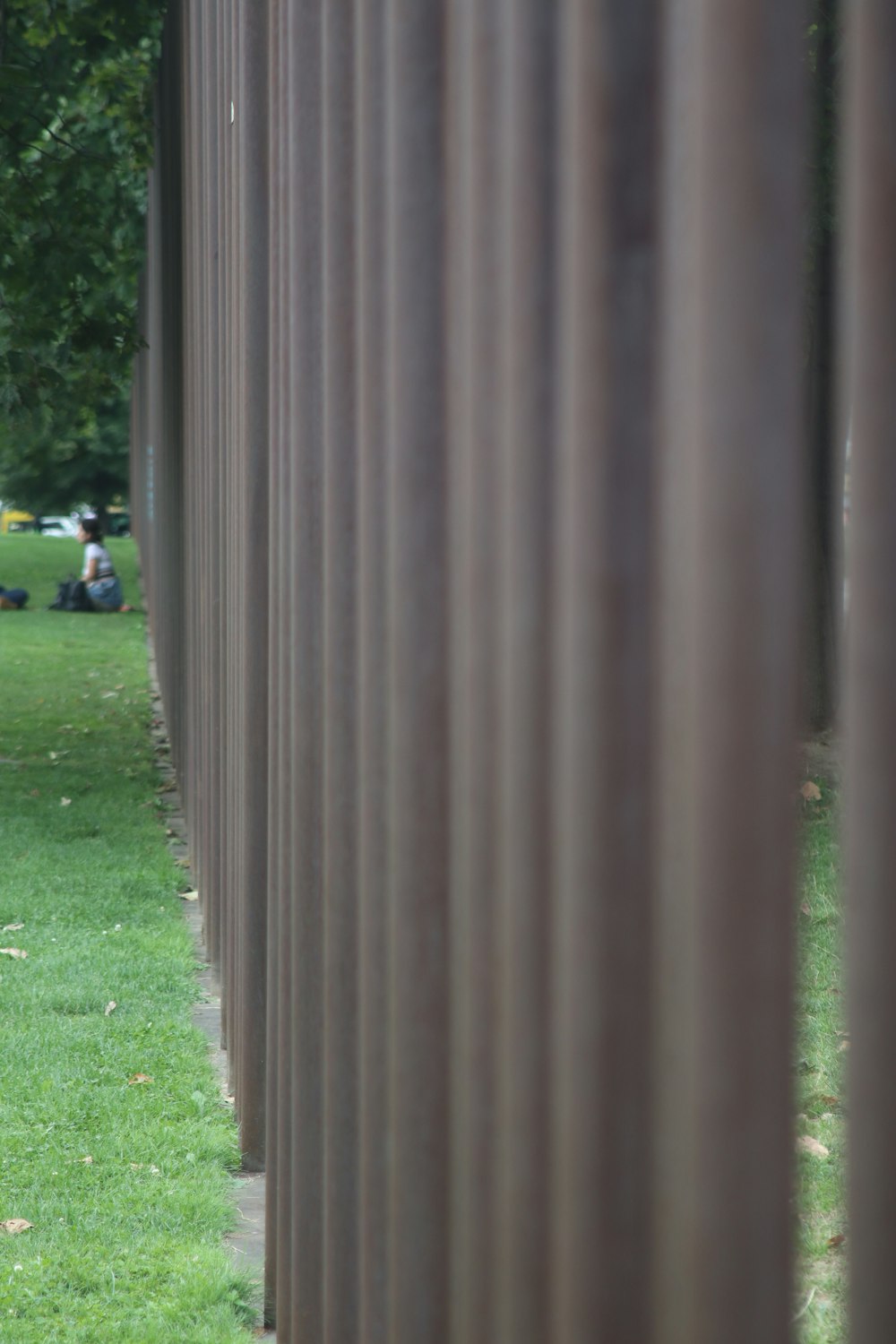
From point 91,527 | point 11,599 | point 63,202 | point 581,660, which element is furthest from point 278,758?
point 11,599

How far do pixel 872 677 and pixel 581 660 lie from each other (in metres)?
0.37

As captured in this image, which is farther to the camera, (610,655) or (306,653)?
(306,653)

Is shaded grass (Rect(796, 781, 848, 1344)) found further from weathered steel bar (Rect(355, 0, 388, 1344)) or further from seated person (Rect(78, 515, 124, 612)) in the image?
seated person (Rect(78, 515, 124, 612))

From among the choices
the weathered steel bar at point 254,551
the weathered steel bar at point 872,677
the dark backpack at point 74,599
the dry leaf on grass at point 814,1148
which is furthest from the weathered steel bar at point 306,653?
the dark backpack at point 74,599

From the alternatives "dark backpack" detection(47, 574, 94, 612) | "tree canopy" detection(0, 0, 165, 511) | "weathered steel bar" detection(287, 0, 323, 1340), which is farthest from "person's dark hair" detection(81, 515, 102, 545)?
"weathered steel bar" detection(287, 0, 323, 1340)

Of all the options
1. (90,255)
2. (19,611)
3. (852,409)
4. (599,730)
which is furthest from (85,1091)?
(19,611)

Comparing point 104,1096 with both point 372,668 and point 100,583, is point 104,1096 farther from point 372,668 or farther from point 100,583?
point 100,583

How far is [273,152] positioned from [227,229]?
5.02 ft

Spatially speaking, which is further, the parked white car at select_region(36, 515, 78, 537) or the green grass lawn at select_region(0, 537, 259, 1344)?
the parked white car at select_region(36, 515, 78, 537)

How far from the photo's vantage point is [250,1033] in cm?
411

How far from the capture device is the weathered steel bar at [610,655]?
1.27 meters

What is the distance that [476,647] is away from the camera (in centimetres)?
166

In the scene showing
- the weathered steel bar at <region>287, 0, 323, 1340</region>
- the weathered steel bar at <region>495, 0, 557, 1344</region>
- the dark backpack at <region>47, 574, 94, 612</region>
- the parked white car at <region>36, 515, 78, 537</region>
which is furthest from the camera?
the parked white car at <region>36, 515, 78, 537</region>

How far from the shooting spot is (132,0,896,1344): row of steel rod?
110 centimetres
